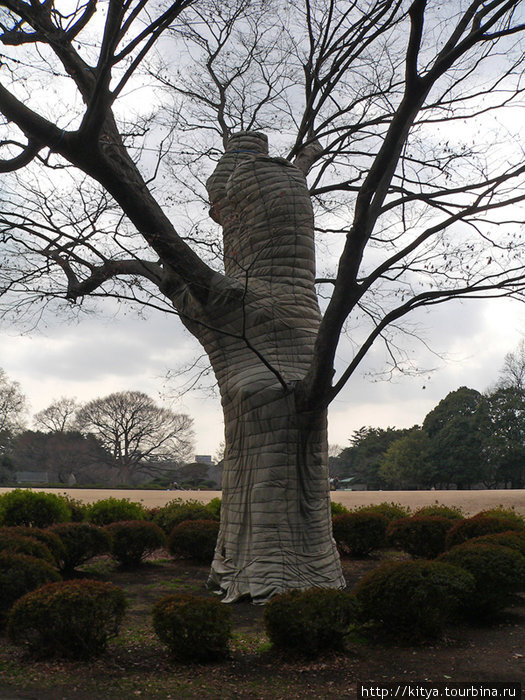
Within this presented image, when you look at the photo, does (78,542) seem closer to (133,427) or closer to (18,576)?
(18,576)

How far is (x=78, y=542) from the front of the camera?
928 centimetres

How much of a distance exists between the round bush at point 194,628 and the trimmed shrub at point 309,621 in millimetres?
424

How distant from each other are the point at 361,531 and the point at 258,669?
6.11 m

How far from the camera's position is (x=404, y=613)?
5.84 metres

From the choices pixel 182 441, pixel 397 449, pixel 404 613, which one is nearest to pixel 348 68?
pixel 404 613

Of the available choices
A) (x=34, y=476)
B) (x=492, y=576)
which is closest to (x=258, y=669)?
(x=492, y=576)

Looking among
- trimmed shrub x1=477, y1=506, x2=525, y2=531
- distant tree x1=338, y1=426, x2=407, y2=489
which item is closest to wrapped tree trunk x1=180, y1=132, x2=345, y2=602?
trimmed shrub x1=477, y1=506, x2=525, y2=531

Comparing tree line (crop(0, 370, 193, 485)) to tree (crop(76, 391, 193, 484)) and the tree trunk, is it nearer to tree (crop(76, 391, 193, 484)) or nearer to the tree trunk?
tree (crop(76, 391, 193, 484))

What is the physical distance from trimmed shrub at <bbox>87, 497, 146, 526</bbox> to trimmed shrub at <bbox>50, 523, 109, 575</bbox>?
2924 mm

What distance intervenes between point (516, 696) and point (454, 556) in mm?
2712

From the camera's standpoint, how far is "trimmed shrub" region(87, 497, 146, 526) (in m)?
12.6

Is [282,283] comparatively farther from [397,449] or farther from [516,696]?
[397,449]

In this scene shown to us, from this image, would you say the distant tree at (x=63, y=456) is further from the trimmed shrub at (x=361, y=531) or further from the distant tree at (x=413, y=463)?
the trimmed shrub at (x=361, y=531)

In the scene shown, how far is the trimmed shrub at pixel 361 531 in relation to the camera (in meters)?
11.0
